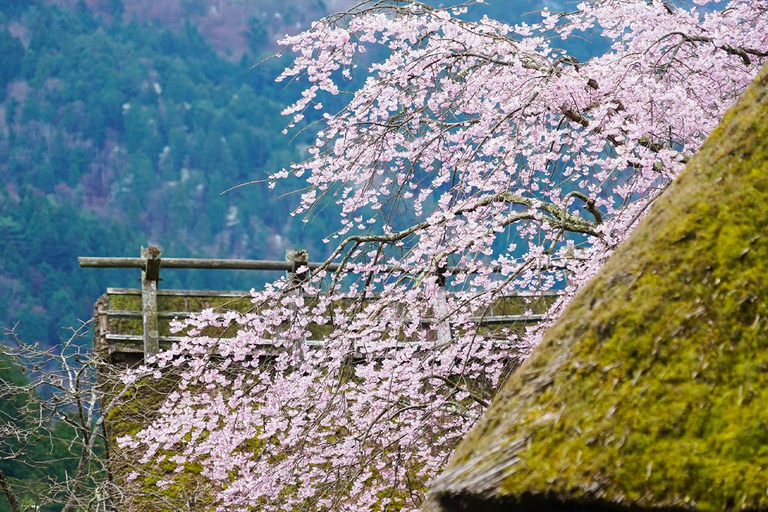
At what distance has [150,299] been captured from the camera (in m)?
9.17

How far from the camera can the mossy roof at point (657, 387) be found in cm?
213

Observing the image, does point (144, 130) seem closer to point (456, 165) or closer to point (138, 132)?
point (138, 132)

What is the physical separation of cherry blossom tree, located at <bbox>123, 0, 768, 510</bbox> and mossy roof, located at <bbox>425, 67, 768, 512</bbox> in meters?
2.65

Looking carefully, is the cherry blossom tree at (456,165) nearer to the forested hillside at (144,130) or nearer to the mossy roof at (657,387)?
the mossy roof at (657,387)

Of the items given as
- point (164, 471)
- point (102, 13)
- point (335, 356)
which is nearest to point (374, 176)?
point (335, 356)

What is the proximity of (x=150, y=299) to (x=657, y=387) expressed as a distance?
307 inches

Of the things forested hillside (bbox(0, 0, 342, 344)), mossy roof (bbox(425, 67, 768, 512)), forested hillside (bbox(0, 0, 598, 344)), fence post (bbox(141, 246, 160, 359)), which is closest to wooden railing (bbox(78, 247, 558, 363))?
fence post (bbox(141, 246, 160, 359))

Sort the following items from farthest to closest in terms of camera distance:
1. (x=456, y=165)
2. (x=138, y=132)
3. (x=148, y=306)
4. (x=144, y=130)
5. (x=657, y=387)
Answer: (x=144, y=130)
(x=138, y=132)
(x=148, y=306)
(x=456, y=165)
(x=657, y=387)

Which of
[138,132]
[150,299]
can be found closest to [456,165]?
[150,299]

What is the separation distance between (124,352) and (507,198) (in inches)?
215

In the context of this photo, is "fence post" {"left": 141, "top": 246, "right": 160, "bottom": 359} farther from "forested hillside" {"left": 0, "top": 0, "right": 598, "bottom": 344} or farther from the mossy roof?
"forested hillside" {"left": 0, "top": 0, "right": 598, "bottom": 344}

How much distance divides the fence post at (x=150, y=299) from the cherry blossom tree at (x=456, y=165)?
6.52 ft

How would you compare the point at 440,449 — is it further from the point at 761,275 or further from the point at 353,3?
the point at 761,275

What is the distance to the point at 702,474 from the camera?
82.9 inches
